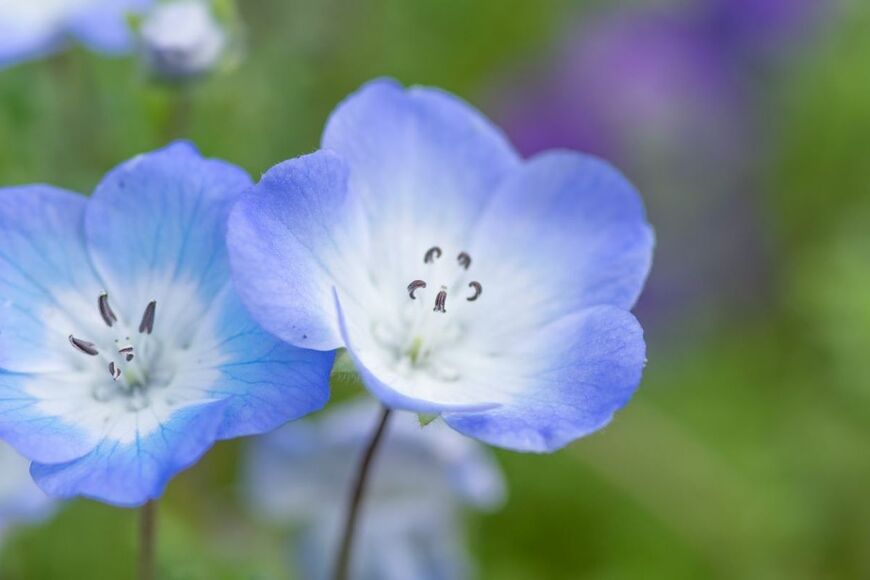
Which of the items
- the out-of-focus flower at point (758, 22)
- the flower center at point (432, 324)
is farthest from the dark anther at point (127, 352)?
the out-of-focus flower at point (758, 22)

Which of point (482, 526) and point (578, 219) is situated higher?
point (578, 219)

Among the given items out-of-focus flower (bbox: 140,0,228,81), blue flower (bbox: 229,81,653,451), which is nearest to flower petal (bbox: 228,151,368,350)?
blue flower (bbox: 229,81,653,451)

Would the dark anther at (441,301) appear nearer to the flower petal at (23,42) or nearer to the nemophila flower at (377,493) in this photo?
the nemophila flower at (377,493)

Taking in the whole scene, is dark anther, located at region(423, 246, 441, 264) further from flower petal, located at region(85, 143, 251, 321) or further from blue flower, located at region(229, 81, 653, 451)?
flower petal, located at region(85, 143, 251, 321)

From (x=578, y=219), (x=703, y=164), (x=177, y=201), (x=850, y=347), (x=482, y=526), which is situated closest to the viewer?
(x=177, y=201)

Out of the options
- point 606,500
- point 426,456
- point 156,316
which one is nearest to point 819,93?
point 606,500

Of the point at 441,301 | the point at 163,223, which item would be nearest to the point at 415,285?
the point at 441,301

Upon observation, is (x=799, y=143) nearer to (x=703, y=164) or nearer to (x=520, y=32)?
(x=703, y=164)

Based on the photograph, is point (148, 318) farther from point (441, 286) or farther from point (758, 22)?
point (758, 22)
